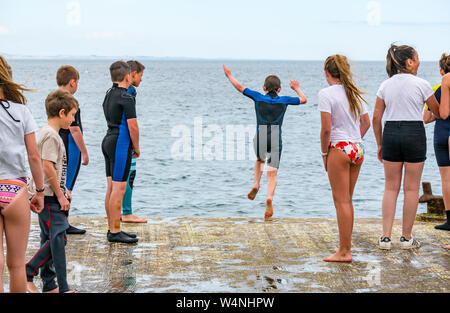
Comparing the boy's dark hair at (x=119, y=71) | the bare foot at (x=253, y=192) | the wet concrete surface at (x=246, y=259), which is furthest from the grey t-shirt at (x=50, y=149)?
the bare foot at (x=253, y=192)

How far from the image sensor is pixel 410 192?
645 centimetres

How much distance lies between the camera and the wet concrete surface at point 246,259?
17.3ft

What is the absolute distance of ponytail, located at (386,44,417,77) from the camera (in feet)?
20.4

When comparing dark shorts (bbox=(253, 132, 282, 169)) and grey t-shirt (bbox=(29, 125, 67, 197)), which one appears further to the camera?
dark shorts (bbox=(253, 132, 282, 169))

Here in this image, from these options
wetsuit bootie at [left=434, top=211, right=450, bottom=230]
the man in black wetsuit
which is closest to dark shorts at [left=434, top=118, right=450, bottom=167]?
wetsuit bootie at [left=434, top=211, right=450, bottom=230]

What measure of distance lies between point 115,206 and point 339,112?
8.31 ft

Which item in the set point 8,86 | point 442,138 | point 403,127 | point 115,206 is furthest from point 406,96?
point 8,86

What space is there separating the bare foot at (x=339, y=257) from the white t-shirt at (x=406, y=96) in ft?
4.68

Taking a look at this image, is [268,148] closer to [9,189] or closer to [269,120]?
[269,120]

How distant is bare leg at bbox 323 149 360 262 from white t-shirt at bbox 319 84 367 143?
169 millimetres

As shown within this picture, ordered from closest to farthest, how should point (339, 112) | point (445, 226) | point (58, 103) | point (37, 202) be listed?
point (37, 202), point (58, 103), point (339, 112), point (445, 226)

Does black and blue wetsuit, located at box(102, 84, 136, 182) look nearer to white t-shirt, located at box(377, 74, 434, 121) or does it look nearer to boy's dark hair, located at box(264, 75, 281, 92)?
boy's dark hair, located at box(264, 75, 281, 92)
